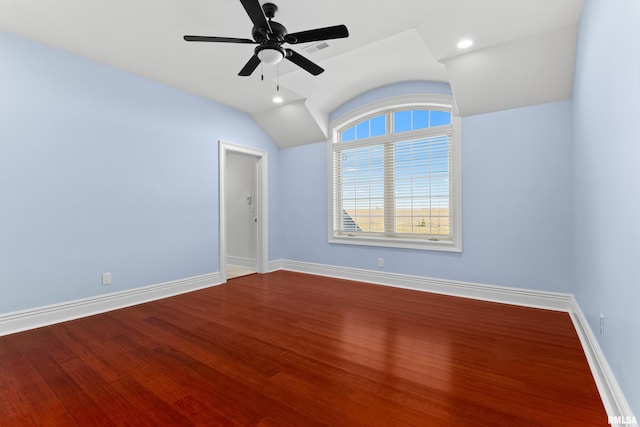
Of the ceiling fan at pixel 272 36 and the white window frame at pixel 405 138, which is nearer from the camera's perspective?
the ceiling fan at pixel 272 36

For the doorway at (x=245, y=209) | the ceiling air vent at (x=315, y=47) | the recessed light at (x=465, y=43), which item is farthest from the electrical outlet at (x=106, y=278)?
the recessed light at (x=465, y=43)

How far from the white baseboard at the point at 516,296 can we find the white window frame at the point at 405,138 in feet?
1.53

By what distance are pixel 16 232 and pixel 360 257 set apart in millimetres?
4125

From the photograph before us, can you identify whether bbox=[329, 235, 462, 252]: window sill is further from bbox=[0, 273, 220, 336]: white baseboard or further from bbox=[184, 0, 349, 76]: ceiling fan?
bbox=[184, 0, 349, 76]: ceiling fan

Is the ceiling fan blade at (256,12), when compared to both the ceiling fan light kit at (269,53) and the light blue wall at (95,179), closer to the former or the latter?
the ceiling fan light kit at (269,53)

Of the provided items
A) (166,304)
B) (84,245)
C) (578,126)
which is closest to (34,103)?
(84,245)

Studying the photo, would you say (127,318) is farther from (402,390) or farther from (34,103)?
(402,390)

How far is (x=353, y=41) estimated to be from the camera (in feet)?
10.2

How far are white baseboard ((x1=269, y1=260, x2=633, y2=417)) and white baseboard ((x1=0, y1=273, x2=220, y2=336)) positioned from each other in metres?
1.81

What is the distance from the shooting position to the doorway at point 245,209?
543 cm

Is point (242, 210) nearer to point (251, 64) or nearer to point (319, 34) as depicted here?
point (251, 64)

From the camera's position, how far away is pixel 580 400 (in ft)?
5.78

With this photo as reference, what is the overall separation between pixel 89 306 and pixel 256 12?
345cm

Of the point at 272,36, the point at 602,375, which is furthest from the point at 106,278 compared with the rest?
the point at 602,375
